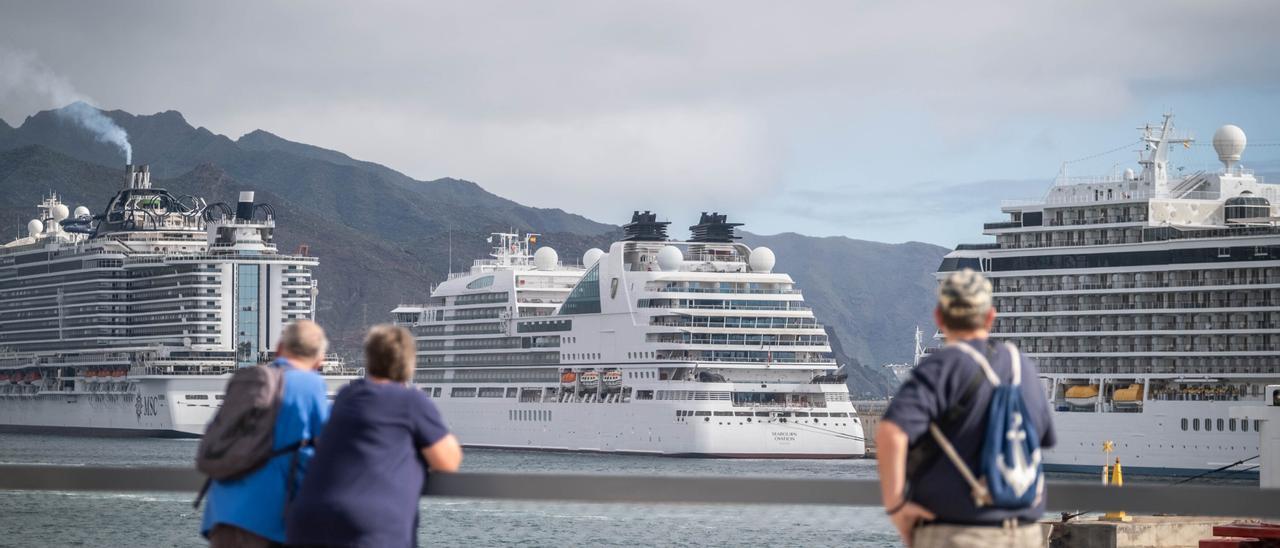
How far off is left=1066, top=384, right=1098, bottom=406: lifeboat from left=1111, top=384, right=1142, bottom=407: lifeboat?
0.87 m

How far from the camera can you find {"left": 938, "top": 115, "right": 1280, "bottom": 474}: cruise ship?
201 feet

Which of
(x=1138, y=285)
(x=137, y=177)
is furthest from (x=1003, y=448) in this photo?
(x=137, y=177)

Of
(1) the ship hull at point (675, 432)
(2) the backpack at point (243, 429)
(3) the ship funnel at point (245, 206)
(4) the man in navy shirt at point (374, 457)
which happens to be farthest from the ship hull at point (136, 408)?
(4) the man in navy shirt at point (374, 457)

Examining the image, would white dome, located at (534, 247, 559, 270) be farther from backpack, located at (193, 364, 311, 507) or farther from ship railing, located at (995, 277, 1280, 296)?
backpack, located at (193, 364, 311, 507)

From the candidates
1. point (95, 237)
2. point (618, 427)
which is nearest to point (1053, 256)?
point (618, 427)

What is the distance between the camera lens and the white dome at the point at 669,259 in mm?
85938

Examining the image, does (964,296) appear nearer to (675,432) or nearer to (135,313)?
(675,432)

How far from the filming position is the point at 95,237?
12112 cm

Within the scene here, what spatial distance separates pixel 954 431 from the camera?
5.00 metres

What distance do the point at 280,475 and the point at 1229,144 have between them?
68047 mm

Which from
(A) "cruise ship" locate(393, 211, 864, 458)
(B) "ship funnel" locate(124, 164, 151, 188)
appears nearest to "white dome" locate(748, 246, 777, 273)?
(A) "cruise ship" locate(393, 211, 864, 458)

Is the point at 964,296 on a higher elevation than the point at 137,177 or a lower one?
lower

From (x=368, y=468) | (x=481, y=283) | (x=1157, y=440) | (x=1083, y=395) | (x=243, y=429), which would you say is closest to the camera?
(x=368, y=468)

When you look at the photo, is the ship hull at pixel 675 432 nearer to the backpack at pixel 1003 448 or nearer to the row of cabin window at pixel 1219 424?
the row of cabin window at pixel 1219 424
